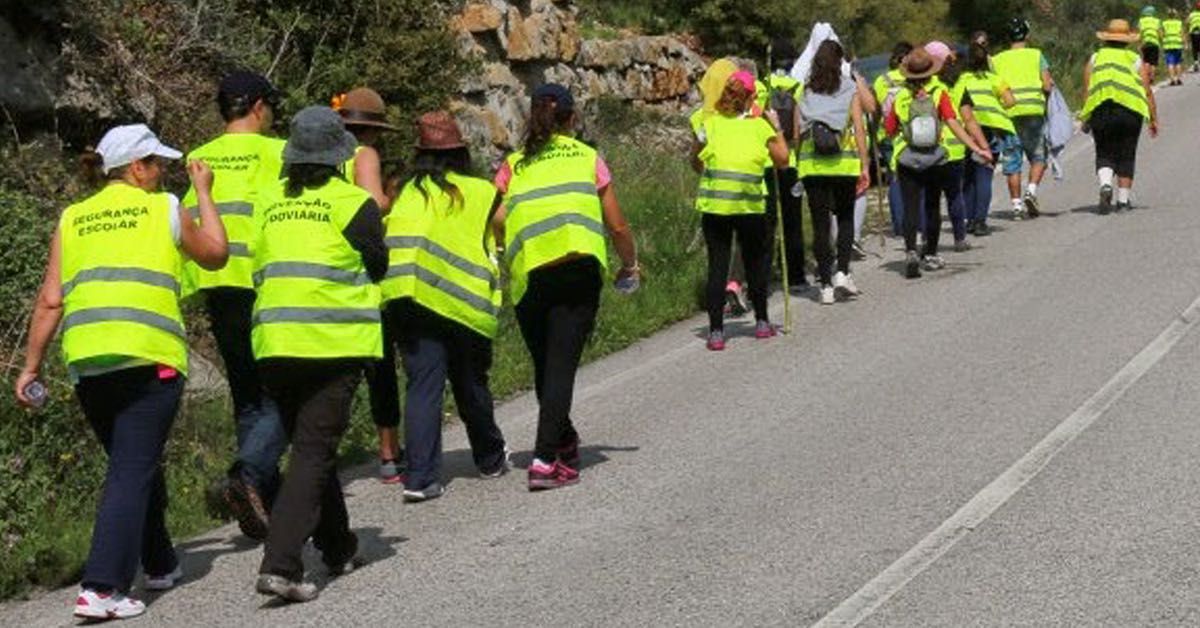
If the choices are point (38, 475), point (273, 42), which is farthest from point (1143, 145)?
point (38, 475)

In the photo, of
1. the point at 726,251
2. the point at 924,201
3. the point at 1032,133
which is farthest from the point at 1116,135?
the point at 726,251

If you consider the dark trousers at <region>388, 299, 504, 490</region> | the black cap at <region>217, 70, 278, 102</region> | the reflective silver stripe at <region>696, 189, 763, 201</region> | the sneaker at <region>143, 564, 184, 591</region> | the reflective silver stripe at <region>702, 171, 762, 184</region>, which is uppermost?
the black cap at <region>217, 70, 278, 102</region>

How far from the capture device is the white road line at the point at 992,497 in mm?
7934

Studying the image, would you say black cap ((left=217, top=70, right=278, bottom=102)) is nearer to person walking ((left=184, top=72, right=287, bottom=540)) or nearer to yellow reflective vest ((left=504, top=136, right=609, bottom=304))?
person walking ((left=184, top=72, right=287, bottom=540))

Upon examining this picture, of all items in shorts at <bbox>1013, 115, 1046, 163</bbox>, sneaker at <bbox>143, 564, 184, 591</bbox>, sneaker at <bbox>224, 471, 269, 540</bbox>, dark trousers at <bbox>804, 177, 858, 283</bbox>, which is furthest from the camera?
shorts at <bbox>1013, 115, 1046, 163</bbox>

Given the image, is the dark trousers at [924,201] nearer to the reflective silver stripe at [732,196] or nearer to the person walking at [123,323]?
the reflective silver stripe at [732,196]

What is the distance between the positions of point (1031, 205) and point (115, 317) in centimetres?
1364

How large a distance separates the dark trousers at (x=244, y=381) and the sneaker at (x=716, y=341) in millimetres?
5013

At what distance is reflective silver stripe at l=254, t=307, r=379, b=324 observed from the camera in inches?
339

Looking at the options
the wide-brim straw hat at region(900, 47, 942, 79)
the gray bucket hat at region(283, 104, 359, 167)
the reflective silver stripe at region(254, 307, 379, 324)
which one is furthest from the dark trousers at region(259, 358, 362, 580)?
the wide-brim straw hat at region(900, 47, 942, 79)

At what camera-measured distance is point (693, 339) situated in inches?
590

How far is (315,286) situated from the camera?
340 inches

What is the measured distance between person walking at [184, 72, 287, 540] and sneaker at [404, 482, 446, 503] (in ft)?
2.90

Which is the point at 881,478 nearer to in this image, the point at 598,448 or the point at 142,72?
the point at 598,448
